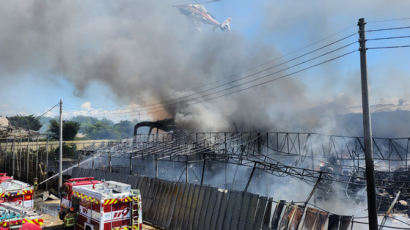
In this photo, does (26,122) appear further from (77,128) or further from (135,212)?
(135,212)

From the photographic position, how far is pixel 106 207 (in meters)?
6.71

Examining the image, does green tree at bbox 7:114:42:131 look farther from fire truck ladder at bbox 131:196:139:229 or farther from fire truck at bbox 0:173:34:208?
fire truck ladder at bbox 131:196:139:229

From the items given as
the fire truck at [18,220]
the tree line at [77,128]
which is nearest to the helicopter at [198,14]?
the tree line at [77,128]

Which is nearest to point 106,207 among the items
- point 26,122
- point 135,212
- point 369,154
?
point 135,212

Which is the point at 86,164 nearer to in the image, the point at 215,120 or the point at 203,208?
the point at 215,120

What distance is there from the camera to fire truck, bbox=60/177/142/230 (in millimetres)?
6719

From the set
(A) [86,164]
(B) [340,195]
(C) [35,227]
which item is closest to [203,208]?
(C) [35,227]

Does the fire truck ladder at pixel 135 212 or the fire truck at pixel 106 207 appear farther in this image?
the fire truck ladder at pixel 135 212

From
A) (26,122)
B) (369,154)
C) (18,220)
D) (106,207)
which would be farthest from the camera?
(26,122)

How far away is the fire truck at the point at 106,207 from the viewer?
6719mm

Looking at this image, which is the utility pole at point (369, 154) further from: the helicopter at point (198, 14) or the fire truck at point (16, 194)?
the helicopter at point (198, 14)

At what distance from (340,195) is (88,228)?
12.8m

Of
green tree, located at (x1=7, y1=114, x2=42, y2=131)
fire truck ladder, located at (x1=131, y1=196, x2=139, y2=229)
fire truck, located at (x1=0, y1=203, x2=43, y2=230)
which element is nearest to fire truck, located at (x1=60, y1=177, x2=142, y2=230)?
fire truck ladder, located at (x1=131, y1=196, x2=139, y2=229)

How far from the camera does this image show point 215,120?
88.1 feet
